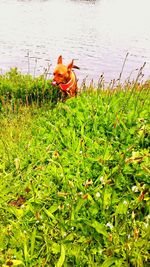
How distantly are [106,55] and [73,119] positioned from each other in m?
27.4

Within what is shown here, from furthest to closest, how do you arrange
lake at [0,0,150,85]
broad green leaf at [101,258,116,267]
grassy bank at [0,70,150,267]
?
1. lake at [0,0,150,85]
2. grassy bank at [0,70,150,267]
3. broad green leaf at [101,258,116,267]

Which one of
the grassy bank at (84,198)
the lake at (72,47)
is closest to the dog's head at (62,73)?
the grassy bank at (84,198)

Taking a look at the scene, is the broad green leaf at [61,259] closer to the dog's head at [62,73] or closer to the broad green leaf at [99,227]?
the broad green leaf at [99,227]

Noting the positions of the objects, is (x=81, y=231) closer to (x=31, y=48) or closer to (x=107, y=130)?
(x=107, y=130)

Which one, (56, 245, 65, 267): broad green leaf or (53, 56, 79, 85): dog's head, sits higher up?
(53, 56, 79, 85): dog's head

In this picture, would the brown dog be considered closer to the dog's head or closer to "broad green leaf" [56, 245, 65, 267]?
the dog's head

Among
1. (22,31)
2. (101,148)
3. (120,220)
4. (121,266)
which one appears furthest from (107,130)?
(22,31)

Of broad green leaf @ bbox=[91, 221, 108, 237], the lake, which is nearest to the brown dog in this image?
broad green leaf @ bbox=[91, 221, 108, 237]

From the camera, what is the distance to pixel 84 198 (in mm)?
3479

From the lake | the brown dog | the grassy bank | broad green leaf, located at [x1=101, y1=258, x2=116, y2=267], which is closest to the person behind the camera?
broad green leaf, located at [x1=101, y1=258, x2=116, y2=267]

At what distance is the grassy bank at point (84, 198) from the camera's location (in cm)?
354

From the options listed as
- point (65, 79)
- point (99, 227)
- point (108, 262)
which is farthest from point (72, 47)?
point (108, 262)

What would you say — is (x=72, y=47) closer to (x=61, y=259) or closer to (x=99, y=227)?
(x=99, y=227)

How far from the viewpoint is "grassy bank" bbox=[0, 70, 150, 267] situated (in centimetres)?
354
